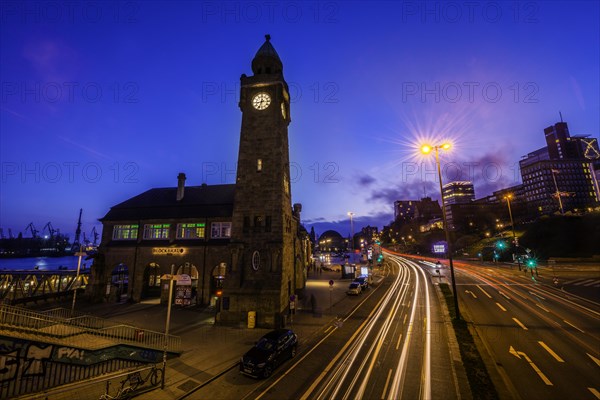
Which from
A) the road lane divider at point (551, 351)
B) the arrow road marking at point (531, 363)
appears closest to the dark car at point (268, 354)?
the arrow road marking at point (531, 363)

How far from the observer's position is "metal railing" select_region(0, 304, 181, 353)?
49.5ft

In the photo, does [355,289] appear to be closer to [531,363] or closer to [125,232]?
[531,363]

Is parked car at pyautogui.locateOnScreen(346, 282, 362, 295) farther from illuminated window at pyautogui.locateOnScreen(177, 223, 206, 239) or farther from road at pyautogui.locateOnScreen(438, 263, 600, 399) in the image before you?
illuminated window at pyautogui.locateOnScreen(177, 223, 206, 239)

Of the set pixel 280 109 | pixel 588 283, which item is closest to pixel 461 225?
pixel 588 283

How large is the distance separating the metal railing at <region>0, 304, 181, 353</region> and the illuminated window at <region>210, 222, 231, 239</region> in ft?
54.0

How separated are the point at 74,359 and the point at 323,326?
19.1 meters

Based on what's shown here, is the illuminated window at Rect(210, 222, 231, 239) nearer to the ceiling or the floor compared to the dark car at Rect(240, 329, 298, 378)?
nearer to the ceiling

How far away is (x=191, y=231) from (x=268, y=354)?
1051 inches

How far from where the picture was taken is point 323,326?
25422 mm

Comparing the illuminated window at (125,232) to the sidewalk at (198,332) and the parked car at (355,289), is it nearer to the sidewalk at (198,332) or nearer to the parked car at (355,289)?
the sidewalk at (198,332)

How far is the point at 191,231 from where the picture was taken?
125 ft

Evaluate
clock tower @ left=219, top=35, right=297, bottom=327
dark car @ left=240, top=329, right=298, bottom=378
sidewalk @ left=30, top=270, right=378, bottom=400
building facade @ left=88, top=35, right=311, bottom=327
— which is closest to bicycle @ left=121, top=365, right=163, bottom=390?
sidewalk @ left=30, top=270, right=378, bottom=400

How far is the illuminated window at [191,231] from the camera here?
3775cm

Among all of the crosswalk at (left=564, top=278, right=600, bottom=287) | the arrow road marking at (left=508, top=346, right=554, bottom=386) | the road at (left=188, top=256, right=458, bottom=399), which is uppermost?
the crosswalk at (left=564, top=278, right=600, bottom=287)
